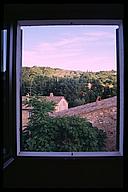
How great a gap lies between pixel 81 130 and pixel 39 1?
1604 mm

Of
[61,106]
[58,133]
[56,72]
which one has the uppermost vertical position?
[56,72]

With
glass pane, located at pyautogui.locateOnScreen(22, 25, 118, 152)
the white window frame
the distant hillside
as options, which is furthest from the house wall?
the white window frame

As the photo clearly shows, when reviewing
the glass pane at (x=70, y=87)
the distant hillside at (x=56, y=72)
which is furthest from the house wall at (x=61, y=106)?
the distant hillside at (x=56, y=72)

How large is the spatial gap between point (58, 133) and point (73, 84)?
0.57m

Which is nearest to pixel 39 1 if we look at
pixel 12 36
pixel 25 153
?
pixel 12 36

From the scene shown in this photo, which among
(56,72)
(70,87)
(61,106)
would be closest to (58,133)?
(61,106)

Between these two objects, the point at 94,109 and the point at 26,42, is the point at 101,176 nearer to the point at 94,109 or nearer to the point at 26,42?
the point at 94,109

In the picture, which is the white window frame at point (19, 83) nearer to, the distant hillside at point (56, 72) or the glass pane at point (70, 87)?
the glass pane at point (70, 87)

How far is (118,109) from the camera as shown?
11.2 feet

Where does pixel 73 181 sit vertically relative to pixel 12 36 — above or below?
below

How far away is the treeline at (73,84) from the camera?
3.41m

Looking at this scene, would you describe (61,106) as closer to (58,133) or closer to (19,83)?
(58,133)

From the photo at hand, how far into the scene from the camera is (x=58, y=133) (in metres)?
3.47

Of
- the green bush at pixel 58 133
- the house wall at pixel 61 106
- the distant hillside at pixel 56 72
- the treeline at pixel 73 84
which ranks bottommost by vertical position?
the green bush at pixel 58 133
